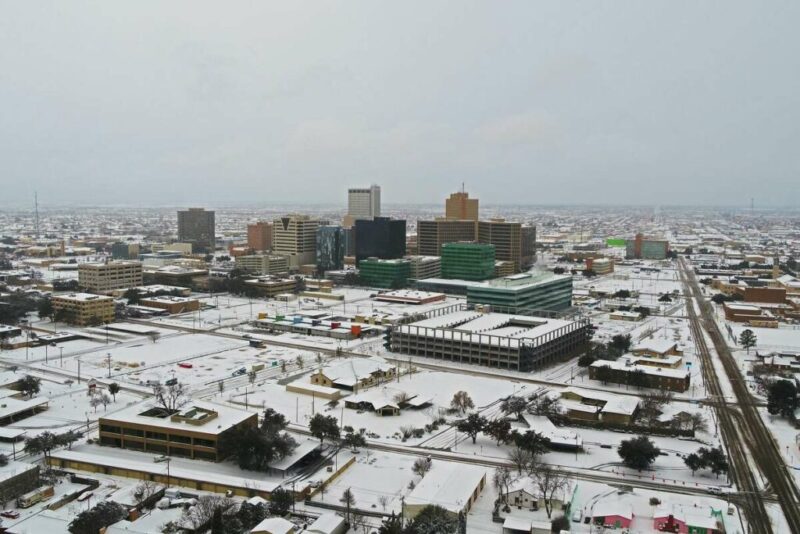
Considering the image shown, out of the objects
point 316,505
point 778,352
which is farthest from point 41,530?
point 778,352

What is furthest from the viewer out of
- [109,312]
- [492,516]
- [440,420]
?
[109,312]

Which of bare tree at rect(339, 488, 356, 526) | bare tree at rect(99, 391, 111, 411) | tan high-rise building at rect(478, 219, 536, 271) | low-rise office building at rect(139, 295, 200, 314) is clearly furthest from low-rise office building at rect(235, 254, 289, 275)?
bare tree at rect(339, 488, 356, 526)

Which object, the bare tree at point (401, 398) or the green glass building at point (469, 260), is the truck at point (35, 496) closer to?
the bare tree at point (401, 398)

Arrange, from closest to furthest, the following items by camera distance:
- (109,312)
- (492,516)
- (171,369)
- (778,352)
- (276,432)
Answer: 1. (492,516)
2. (276,432)
3. (171,369)
4. (778,352)
5. (109,312)

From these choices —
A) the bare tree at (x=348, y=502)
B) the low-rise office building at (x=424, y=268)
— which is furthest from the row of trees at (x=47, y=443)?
the low-rise office building at (x=424, y=268)

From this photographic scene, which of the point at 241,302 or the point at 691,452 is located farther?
the point at 241,302

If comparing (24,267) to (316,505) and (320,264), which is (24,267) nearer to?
(320,264)
